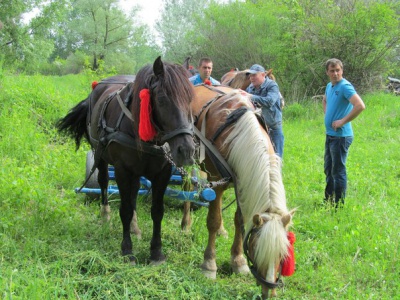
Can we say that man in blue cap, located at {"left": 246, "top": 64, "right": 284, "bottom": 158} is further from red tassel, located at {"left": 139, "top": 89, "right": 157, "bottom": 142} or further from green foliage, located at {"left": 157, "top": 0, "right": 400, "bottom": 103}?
green foliage, located at {"left": 157, "top": 0, "right": 400, "bottom": 103}

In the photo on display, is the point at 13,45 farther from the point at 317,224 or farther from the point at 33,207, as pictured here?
the point at 317,224

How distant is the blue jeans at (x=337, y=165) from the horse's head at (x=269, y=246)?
248 centimetres

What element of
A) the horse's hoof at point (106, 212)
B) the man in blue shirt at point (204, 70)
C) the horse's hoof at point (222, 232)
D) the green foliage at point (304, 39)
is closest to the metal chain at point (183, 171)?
the horse's hoof at point (222, 232)

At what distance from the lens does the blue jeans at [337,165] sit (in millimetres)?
4793

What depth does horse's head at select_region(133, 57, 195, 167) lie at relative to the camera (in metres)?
2.86

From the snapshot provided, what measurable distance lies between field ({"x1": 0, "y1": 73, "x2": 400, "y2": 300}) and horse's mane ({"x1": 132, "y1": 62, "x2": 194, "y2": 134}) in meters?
1.28

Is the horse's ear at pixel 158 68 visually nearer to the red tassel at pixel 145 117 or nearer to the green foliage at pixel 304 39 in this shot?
the red tassel at pixel 145 117

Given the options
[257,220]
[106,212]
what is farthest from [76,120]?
[257,220]

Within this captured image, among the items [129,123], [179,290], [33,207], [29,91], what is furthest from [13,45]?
[179,290]

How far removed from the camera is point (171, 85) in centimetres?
294

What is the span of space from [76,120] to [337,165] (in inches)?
134

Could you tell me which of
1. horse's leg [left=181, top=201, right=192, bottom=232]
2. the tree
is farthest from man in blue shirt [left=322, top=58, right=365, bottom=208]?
the tree

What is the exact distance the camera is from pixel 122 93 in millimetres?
3652

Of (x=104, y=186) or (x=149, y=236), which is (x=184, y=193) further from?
(x=104, y=186)
